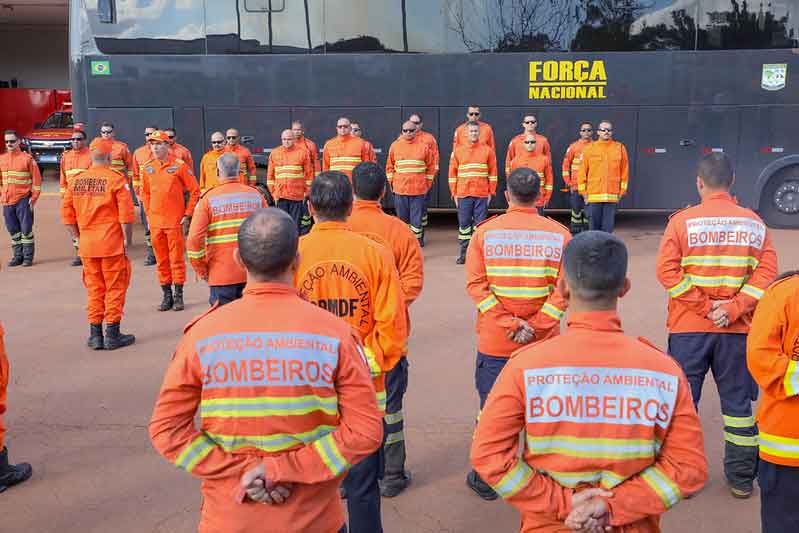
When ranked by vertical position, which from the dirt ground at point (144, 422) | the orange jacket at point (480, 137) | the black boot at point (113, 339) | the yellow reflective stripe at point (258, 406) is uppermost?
the orange jacket at point (480, 137)

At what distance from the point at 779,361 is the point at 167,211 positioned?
6.83 metres

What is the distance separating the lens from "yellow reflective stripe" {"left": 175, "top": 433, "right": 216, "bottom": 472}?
236 centimetres

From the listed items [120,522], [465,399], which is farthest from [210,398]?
[465,399]

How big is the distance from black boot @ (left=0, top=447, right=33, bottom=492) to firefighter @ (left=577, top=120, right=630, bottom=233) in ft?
27.5

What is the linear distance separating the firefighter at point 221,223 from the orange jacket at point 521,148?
5.90m

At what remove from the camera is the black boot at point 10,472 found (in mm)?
4484

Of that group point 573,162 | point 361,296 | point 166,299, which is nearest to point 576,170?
point 573,162

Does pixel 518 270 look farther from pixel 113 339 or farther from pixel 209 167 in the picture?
pixel 209 167

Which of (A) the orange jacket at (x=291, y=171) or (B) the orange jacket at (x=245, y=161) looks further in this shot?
(B) the orange jacket at (x=245, y=161)

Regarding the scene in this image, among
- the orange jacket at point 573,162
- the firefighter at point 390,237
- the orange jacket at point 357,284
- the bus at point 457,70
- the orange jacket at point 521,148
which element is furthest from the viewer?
the bus at point 457,70

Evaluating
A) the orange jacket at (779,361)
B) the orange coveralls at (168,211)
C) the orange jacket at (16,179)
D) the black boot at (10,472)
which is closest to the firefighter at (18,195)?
the orange jacket at (16,179)

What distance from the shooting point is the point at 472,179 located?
36.0 ft

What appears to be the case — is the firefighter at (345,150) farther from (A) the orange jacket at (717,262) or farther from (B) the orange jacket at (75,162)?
(A) the orange jacket at (717,262)

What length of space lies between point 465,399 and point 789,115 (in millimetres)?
9437
